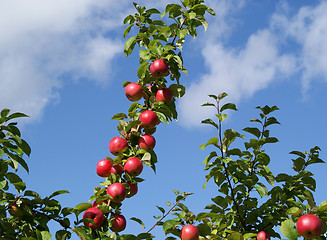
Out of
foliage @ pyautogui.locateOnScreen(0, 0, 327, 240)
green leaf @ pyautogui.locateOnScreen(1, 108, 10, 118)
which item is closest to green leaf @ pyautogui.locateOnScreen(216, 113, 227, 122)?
foliage @ pyautogui.locateOnScreen(0, 0, 327, 240)

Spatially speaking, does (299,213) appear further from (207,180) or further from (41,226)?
(41,226)

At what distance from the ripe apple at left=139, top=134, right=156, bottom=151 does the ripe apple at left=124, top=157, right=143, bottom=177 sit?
0.18 m

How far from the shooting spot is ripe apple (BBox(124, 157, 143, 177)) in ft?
12.0

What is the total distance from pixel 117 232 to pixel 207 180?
115cm

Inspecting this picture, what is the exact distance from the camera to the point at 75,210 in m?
3.43

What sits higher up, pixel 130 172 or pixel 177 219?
pixel 130 172

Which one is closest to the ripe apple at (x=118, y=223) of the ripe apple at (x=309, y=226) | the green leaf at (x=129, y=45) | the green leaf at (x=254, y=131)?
the ripe apple at (x=309, y=226)

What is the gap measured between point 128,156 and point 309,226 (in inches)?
69.3

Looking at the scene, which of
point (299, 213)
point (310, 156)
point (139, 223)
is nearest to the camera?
point (299, 213)

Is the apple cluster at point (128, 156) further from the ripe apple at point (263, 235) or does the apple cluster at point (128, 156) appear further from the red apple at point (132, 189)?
the ripe apple at point (263, 235)

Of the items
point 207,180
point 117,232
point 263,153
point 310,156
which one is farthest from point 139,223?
point 310,156

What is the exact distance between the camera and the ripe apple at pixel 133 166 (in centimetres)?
366

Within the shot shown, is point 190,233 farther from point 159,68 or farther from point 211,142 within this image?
point 159,68

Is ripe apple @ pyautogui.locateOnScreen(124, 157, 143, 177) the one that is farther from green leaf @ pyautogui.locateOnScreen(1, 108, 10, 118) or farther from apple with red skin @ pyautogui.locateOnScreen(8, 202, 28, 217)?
green leaf @ pyautogui.locateOnScreen(1, 108, 10, 118)
